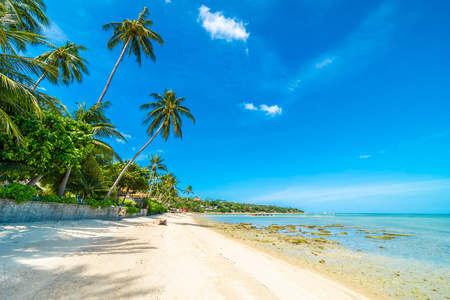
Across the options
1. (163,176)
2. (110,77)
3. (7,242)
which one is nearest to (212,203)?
(163,176)

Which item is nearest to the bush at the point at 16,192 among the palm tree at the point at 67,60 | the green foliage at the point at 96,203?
the green foliage at the point at 96,203

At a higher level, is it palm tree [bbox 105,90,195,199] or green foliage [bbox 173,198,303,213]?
palm tree [bbox 105,90,195,199]

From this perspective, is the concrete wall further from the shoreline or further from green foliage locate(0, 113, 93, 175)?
the shoreline

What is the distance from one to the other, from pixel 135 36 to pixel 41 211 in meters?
17.2

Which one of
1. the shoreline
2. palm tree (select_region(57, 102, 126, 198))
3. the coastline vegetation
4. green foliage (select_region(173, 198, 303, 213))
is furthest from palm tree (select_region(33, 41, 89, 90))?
green foliage (select_region(173, 198, 303, 213))

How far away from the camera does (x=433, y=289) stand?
6.60 m

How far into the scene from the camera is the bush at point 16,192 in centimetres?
789

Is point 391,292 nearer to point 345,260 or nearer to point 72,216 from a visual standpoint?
point 345,260

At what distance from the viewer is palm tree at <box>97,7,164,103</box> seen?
17531 millimetres

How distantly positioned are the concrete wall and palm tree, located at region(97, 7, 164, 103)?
12890mm

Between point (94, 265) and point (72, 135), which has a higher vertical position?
point (72, 135)

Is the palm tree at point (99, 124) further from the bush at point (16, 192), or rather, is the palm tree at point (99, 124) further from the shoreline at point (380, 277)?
the shoreline at point (380, 277)

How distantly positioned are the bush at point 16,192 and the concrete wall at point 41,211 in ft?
0.65

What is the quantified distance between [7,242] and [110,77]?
1508 centimetres
